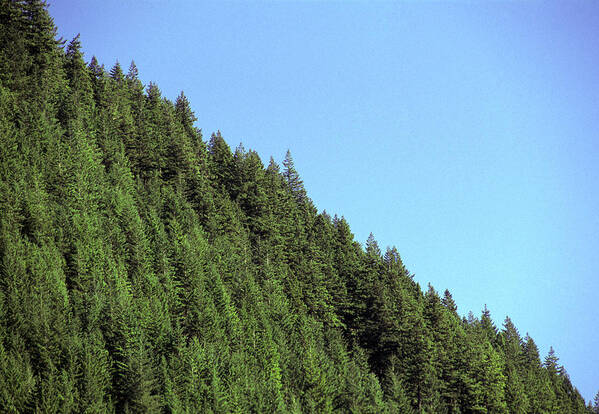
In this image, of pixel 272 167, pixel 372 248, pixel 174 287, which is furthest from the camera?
pixel 272 167

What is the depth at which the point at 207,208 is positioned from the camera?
89562mm

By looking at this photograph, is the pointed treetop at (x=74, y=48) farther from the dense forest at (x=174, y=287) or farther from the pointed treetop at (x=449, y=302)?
the pointed treetop at (x=449, y=302)

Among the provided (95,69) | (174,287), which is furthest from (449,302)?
(95,69)

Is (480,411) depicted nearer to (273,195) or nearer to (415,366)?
(415,366)

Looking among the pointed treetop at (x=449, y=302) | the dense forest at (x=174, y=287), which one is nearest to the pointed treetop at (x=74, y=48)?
the dense forest at (x=174, y=287)

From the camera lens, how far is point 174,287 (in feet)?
207

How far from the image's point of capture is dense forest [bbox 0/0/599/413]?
4856 centimetres

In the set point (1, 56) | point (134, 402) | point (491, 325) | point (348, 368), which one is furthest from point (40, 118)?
point (491, 325)

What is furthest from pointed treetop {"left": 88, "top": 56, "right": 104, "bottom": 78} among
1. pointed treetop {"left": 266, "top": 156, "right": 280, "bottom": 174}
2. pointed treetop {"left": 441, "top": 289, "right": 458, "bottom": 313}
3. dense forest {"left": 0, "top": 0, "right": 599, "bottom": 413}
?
pointed treetop {"left": 441, "top": 289, "right": 458, "bottom": 313}

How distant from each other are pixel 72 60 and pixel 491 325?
119m

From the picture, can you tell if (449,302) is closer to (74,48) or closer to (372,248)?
(372,248)

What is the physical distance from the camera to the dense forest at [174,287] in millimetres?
48562

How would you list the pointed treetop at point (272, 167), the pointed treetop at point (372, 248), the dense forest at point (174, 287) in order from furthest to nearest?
the pointed treetop at point (272, 167) < the pointed treetop at point (372, 248) < the dense forest at point (174, 287)

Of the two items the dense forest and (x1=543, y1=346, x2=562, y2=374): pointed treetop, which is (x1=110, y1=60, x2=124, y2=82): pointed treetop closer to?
the dense forest
